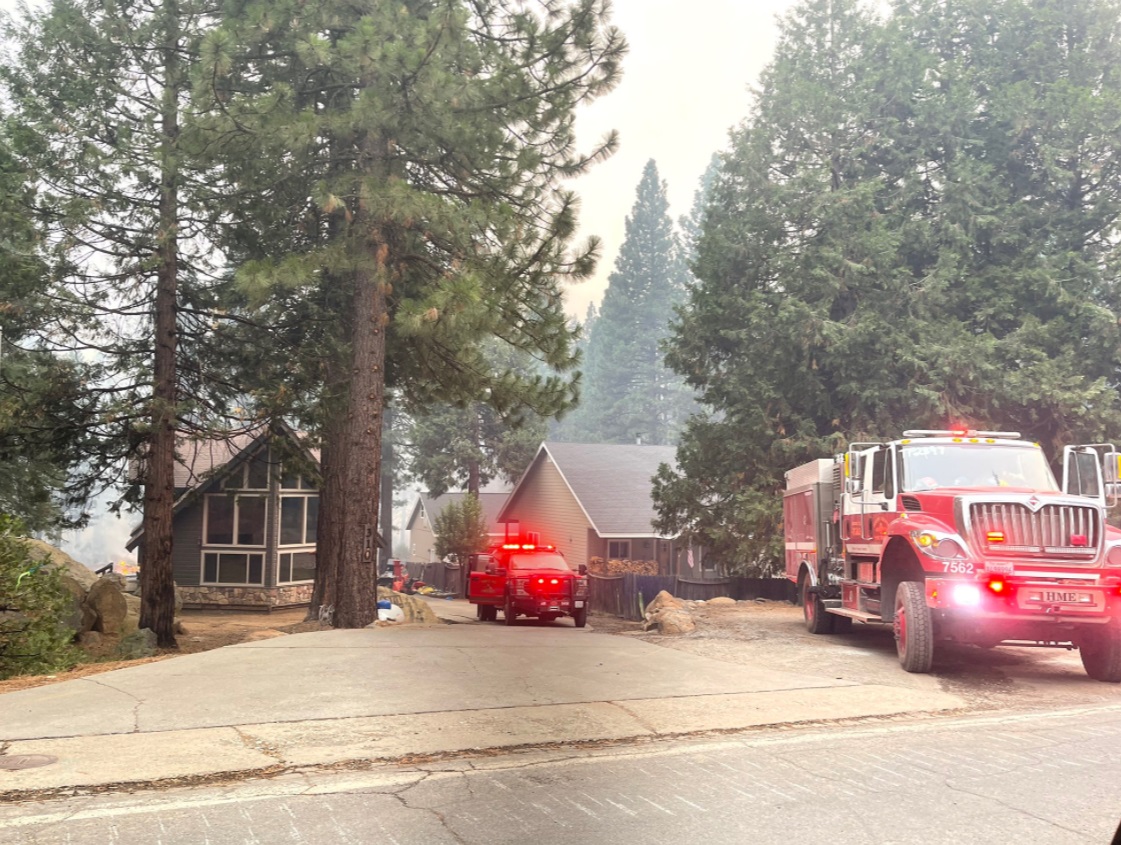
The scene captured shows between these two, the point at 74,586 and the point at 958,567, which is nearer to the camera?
the point at 958,567

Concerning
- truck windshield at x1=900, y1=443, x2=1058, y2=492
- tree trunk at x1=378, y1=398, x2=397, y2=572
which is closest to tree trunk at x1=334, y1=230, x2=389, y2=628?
truck windshield at x1=900, y1=443, x2=1058, y2=492

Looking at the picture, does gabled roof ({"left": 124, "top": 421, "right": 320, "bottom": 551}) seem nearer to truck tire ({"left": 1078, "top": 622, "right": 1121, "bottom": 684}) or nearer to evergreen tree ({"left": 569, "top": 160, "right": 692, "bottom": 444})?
truck tire ({"left": 1078, "top": 622, "right": 1121, "bottom": 684})

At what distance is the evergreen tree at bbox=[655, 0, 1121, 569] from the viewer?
25734mm

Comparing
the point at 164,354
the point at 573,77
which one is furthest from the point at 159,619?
the point at 573,77

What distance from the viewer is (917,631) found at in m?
11.1

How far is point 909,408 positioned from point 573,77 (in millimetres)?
15321

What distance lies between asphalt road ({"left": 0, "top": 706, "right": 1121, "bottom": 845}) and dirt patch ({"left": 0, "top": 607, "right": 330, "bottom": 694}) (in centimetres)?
494

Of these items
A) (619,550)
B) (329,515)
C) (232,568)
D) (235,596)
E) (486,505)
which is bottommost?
(235,596)

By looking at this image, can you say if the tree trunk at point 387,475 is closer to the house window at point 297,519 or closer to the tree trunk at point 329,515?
the house window at point 297,519

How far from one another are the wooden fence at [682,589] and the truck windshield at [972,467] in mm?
14734

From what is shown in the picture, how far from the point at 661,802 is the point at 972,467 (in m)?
8.16

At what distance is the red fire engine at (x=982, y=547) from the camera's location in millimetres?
10469

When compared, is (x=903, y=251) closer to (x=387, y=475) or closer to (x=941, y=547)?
(x=941, y=547)

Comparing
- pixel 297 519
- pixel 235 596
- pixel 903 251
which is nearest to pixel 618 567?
pixel 297 519
